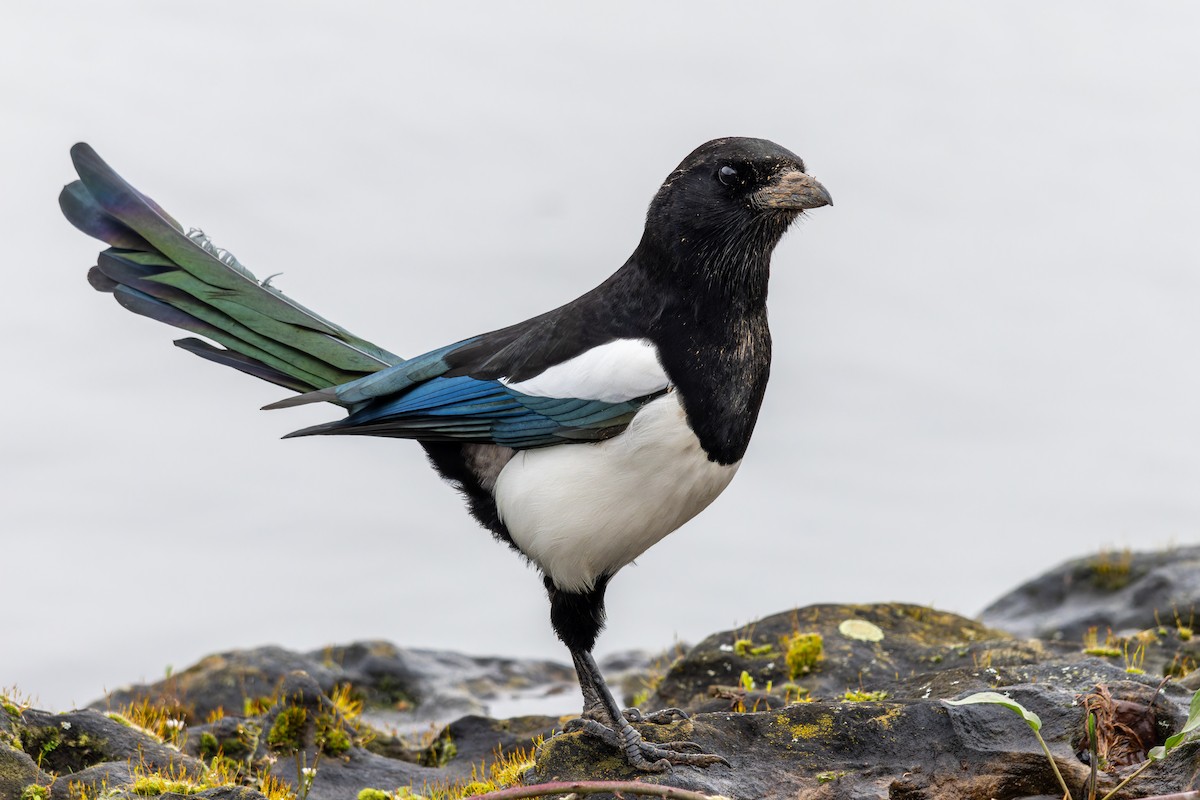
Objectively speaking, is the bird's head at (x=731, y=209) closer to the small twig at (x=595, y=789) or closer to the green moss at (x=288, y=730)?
the small twig at (x=595, y=789)

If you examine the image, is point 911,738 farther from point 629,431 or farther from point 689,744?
point 629,431

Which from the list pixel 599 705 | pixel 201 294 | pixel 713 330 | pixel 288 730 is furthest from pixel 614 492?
pixel 288 730

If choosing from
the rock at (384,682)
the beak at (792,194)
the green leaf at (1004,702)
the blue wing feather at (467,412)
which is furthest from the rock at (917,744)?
the rock at (384,682)

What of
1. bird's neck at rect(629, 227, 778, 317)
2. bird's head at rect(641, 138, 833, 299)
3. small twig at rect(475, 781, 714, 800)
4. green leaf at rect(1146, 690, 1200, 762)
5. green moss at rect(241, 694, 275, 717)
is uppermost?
bird's head at rect(641, 138, 833, 299)

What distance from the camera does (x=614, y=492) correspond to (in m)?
4.95

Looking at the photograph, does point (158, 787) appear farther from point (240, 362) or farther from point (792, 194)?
point (792, 194)

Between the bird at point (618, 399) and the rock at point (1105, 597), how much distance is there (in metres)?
4.69

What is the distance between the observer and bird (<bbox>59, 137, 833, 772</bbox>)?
495 centimetres

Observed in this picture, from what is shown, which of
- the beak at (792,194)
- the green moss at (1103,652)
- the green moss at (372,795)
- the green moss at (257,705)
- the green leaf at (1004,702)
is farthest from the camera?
the green moss at (257,705)

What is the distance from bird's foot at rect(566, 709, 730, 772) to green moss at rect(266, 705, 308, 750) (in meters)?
2.32

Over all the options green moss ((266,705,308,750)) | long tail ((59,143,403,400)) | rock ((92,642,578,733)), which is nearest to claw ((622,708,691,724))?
long tail ((59,143,403,400))

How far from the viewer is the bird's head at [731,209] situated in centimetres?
516

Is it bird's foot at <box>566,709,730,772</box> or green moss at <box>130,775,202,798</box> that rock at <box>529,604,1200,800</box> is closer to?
bird's foot at <box>566,709,730,772</box>

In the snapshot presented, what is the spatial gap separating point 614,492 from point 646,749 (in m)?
0.92
